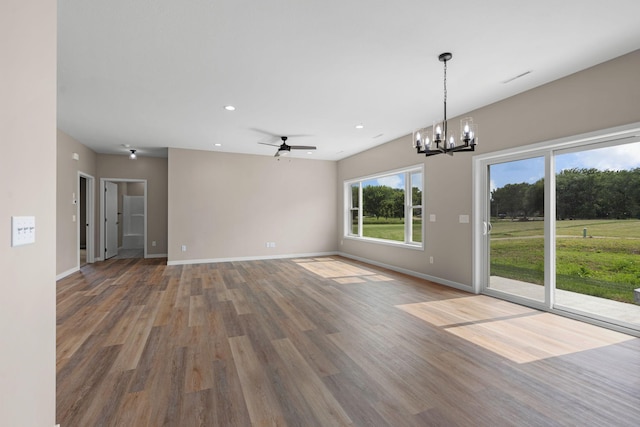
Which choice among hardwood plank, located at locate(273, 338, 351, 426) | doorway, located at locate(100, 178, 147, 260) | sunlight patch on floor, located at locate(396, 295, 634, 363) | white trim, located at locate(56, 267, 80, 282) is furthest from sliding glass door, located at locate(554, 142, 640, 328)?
doorway, located at locate(100, 178, 147, 260)

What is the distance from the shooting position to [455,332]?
3.03 metres

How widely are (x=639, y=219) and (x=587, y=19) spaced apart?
2.13m

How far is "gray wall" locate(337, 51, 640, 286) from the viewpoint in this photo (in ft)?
9.85

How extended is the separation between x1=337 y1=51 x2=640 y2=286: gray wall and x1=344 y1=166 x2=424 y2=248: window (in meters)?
0.29

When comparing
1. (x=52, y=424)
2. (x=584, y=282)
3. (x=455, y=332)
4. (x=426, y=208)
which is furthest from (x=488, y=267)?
(x=52, y=424)

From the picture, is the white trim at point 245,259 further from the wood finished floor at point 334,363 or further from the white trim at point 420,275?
the wood finished floor at point 334,363

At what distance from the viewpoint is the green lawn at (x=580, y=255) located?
314 cm

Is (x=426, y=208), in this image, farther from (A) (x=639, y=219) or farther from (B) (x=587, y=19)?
(B) (x=587, y=19)

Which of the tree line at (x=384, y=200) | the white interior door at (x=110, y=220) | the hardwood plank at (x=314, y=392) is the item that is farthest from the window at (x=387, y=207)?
the white interior door at (x=110, y=220)

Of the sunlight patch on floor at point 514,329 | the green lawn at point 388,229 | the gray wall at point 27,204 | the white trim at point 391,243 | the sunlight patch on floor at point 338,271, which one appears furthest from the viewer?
the green lawn at point 388,229

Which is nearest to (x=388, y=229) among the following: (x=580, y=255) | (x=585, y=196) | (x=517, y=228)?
(x=517, y=228)

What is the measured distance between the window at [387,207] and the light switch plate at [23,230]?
17.9 feet

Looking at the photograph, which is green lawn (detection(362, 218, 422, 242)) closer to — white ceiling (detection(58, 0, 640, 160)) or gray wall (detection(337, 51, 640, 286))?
gray wall (detection(337, 51, 640, 286))

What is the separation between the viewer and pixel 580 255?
11.5 feet
